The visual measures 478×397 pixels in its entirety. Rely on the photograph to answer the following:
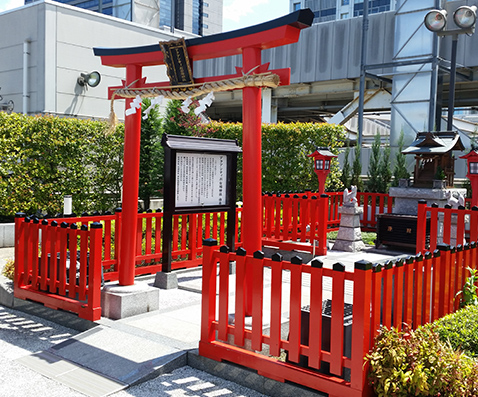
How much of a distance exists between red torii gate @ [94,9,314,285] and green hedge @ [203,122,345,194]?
9.30 metres

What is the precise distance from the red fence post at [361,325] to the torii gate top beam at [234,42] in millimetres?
2663

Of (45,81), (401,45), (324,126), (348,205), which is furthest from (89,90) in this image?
(348,205)

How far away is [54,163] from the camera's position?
12805 mm

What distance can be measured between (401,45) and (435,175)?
884cm

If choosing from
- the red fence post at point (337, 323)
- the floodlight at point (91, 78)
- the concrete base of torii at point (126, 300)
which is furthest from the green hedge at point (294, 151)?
the red fence post at point (337, 323)

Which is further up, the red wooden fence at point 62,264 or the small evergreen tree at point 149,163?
the small evergreen tree at point 149,163

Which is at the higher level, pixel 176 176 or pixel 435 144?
pixel 435 144

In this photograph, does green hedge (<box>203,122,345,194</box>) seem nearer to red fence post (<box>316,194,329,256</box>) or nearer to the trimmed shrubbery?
the trimmed shrubbery

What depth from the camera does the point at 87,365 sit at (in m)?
4.75

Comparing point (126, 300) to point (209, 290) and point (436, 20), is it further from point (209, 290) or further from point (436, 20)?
point (436, 20)

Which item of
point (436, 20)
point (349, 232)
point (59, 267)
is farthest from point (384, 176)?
point (59, 267)

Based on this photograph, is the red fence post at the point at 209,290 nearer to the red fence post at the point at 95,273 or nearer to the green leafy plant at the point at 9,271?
the red fence post at the point at 95,273

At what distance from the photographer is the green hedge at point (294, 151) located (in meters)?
15.5

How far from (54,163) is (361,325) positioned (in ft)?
35.5
